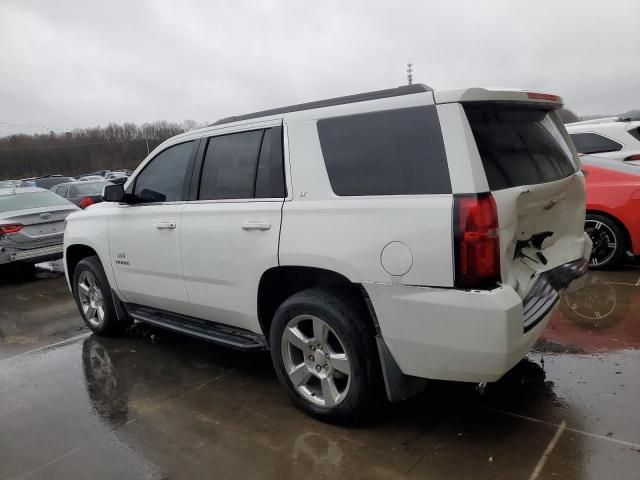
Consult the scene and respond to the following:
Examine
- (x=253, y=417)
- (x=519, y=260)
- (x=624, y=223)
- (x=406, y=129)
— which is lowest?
(x=253, y=417)

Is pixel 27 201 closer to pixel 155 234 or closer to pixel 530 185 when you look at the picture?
pixel 155 234

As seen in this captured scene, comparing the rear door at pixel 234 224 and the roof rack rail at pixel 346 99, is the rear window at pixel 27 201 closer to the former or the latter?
the rear door at pixel 234 224

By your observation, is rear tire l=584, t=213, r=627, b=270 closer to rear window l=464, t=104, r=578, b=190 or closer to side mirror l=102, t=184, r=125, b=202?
rear window l=464, t=104, r=578, b=190

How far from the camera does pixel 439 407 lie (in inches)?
130

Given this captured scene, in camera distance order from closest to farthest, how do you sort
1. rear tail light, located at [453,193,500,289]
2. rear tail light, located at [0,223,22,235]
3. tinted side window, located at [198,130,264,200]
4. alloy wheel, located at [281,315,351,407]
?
1. rear tail light, located at [453,193,500,289]
2. alloy wheel, located at [281,315,351,407]
3. tinted side window, located at [198,130,264,200]
4. rear tail light, located at [0,223,22,235]

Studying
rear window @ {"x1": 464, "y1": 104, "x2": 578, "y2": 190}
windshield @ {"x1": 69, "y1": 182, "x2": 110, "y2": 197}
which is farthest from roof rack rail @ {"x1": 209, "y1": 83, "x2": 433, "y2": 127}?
windshield @ {"x1": 69, "y1": 182, "x2": 110, "y2": 197}

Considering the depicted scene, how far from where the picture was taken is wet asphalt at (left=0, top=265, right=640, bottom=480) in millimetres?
2756

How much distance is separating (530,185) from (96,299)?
13.7ft

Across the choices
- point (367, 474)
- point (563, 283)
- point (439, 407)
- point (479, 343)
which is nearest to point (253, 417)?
point (367, 474)

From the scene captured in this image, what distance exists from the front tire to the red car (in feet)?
14.1

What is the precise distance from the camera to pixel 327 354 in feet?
10.1

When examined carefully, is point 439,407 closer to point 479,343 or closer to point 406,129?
point 479,343

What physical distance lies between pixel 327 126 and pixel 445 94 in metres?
0.77

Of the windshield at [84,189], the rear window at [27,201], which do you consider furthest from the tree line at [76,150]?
the rear window at [27,201]
